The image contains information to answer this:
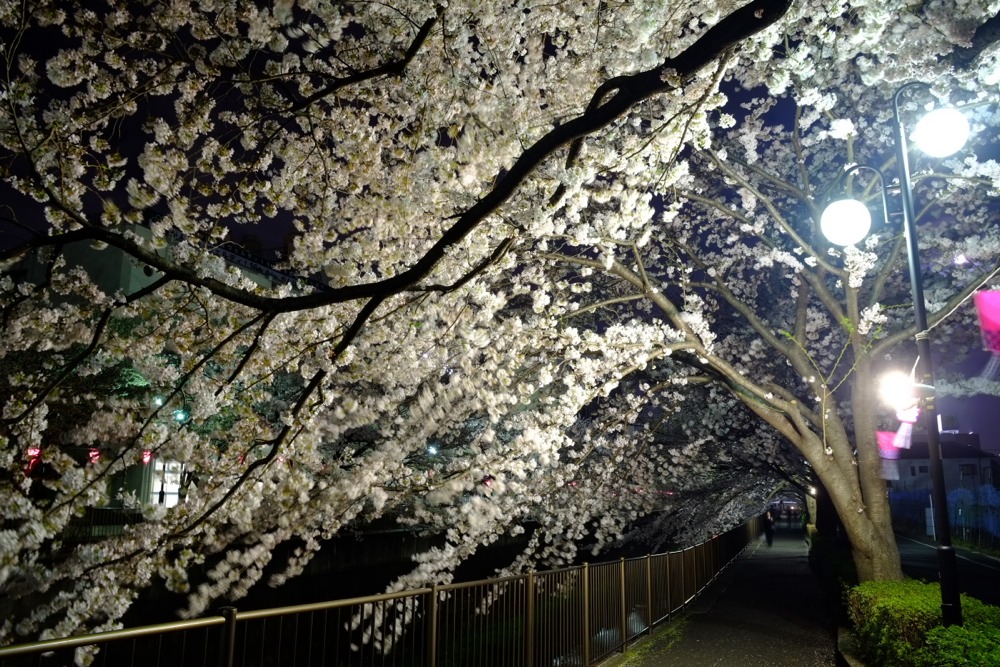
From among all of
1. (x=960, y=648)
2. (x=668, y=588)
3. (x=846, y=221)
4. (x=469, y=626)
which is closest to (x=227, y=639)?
(x=469, y=626)

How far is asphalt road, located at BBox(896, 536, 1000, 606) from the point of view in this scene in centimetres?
1690

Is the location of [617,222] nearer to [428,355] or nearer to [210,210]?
[428,355]

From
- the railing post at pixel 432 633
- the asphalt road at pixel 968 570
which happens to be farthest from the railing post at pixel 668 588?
the railing post at pixel 432 633

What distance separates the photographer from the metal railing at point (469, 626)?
389cm

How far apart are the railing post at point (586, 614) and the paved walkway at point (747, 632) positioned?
0.80 metres

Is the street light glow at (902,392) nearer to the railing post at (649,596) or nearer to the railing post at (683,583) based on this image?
the railing post at (649,596)

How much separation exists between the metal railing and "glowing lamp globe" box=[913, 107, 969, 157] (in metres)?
6.24

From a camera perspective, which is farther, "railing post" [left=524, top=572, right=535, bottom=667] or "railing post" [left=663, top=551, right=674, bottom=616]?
"railing post" [left=663, top=551, right=674, bottom=616]

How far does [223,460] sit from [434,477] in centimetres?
397

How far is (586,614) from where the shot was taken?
27.6 ft

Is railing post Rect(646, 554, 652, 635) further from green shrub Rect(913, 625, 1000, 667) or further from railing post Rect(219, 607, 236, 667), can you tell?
railing post Rect(219, 607, 236, 667)

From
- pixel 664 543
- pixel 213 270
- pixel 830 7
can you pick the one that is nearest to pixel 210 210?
pixel 213 270

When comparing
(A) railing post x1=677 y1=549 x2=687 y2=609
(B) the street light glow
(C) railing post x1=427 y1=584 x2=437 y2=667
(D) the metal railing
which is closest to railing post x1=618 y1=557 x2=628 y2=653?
(D) the metal railing

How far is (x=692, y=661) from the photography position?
8.85m
